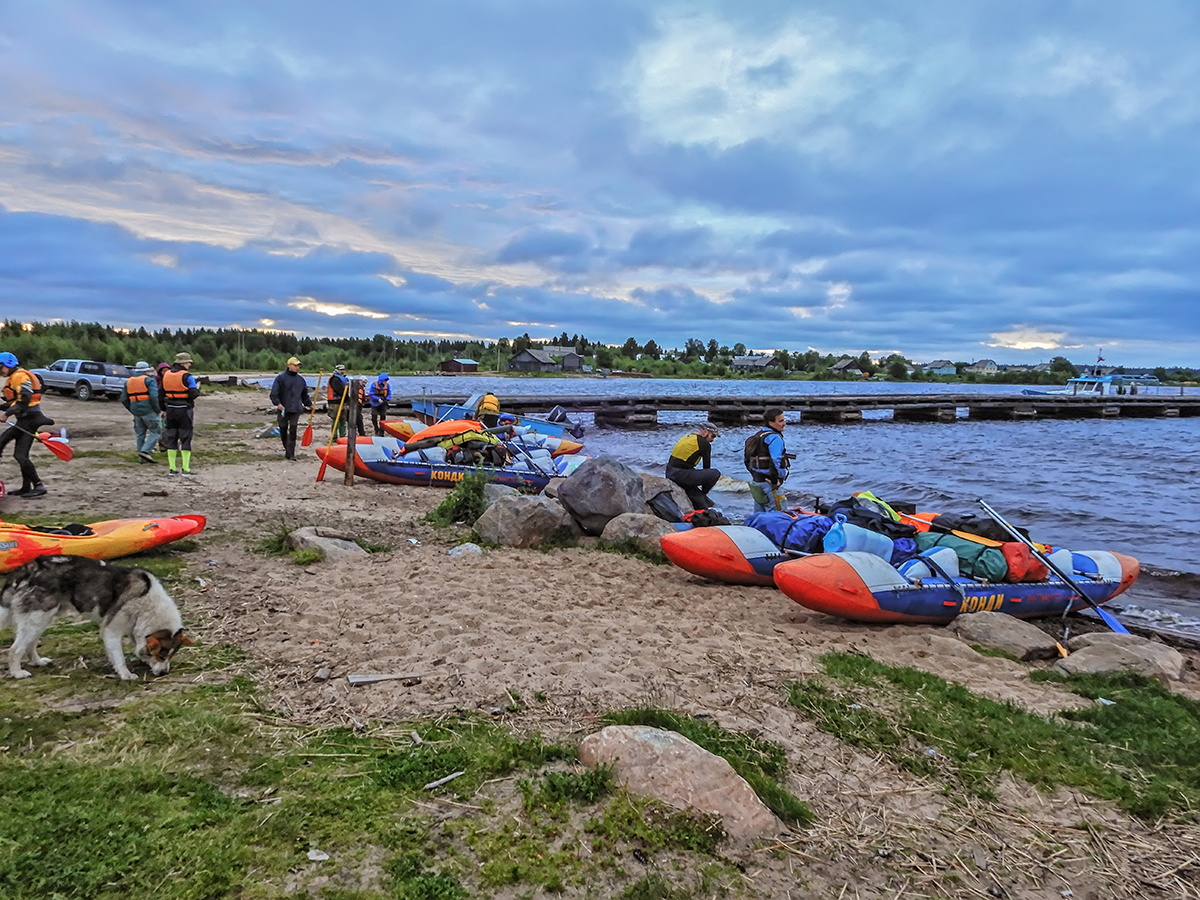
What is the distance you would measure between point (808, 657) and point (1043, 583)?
13.8 feet

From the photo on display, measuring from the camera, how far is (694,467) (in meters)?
10.9

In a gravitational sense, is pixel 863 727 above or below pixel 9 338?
below

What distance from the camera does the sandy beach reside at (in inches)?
124

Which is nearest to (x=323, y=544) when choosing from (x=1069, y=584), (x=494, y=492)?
(x=494, y=492)

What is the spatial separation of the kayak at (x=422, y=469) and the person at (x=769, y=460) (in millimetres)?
4954

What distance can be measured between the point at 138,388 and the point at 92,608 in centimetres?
981

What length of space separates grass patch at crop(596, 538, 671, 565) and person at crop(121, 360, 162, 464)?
8683 mm

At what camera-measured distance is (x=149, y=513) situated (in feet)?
29.0

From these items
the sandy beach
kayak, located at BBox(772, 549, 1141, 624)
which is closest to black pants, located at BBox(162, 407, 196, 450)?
the sandy beach

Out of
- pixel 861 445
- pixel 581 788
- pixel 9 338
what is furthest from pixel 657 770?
pixel 9 338

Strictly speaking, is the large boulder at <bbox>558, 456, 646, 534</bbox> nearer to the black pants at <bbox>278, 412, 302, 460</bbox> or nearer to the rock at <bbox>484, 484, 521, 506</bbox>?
the rock at <bbox>484, 484, 521, 506</bbox>

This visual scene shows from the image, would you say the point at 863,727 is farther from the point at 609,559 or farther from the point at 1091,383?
the point at 1091,383

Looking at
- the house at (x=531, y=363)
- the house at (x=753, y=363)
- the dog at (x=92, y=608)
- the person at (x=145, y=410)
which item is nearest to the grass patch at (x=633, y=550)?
the dog at (x=92, y=608)

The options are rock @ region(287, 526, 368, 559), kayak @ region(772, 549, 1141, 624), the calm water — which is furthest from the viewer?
the calm water
